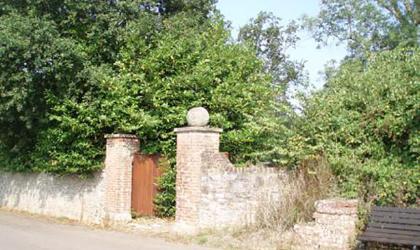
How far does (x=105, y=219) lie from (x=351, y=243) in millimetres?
7447

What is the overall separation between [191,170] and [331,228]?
392 cm

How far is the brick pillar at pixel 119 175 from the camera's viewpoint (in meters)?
15.2

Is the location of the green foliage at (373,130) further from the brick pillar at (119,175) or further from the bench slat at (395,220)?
the brick pillar at (119,175)

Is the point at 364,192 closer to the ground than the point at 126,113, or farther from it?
closer to the ground

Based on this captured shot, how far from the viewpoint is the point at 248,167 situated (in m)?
12.7

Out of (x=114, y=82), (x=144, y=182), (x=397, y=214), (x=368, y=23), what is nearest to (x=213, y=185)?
(x=144, y=182)

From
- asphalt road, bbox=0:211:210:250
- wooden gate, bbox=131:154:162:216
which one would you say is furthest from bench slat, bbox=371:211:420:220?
wooden gate, bbox=131:154:162:216

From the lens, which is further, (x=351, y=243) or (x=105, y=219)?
(x=105, y=219)

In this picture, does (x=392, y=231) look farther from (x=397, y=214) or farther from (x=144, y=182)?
(x=144, y=182)

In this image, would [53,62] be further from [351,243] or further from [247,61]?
[351,243]

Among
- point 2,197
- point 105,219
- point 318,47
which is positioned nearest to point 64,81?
point 105,219

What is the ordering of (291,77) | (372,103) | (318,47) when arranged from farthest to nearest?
1. (291,77)
2. (318,47)
3. (372,103)

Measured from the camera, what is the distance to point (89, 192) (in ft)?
53.7

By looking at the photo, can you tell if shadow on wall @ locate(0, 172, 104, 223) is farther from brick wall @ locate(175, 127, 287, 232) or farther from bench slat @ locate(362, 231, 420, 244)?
bench slat @ locate(362, 231, 420, 244)
